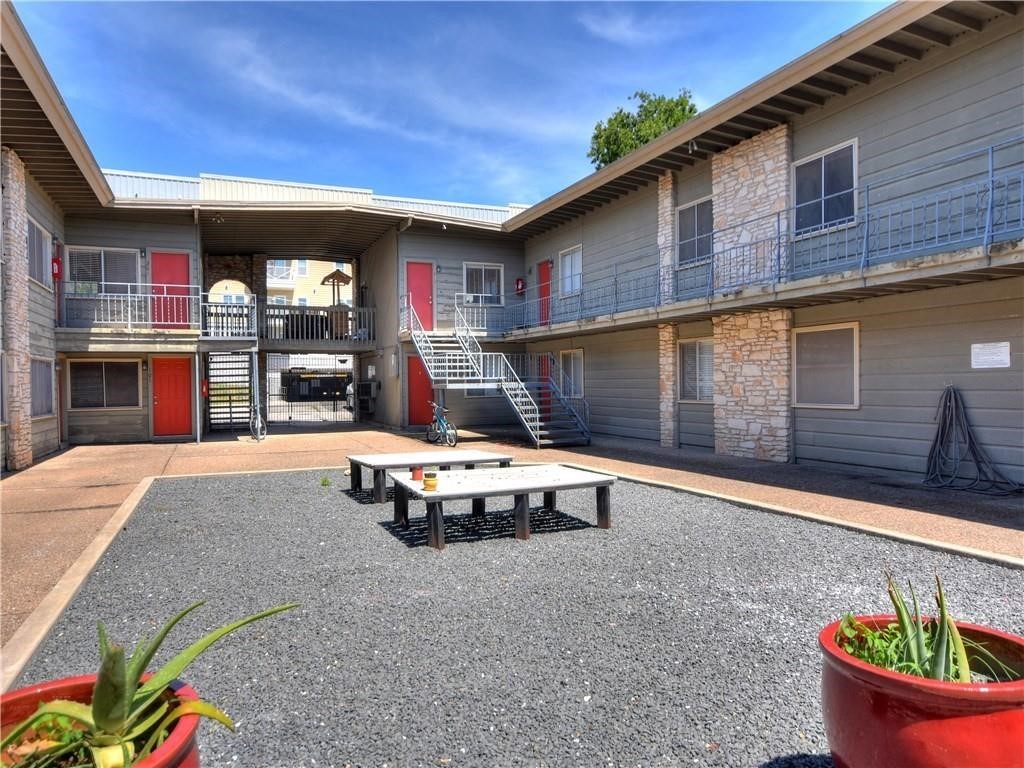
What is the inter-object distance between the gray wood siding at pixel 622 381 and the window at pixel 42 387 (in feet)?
41.8

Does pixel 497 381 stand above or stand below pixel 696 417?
above

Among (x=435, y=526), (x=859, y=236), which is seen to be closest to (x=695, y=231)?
(x=859, y=236)

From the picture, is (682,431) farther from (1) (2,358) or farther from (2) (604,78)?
(1) (2,358)

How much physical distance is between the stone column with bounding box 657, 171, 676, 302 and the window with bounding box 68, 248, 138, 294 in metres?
13.1

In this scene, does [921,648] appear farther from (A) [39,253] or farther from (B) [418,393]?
(B) [418,393]

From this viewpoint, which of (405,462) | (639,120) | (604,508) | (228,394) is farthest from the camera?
(639,120)

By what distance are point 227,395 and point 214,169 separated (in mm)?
8976

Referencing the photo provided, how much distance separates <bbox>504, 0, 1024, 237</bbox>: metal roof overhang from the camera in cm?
829

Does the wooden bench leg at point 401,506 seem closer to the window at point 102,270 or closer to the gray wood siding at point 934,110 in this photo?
the gray wood siding at point 934,110

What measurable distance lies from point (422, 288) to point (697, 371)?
8987mm

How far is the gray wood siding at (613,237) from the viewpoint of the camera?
49.5ft

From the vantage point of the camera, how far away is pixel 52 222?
14.9 m

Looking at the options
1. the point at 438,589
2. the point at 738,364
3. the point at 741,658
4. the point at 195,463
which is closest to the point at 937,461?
the point at 738,364

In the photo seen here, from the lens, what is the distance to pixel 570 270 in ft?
60.6
